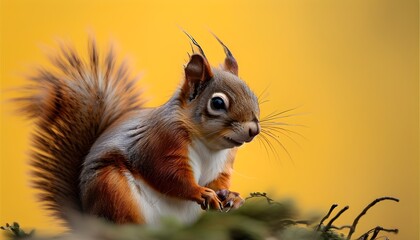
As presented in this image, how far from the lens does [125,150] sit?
90 centimetres

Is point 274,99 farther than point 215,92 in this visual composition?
Yes

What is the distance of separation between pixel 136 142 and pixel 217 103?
0.14 meters

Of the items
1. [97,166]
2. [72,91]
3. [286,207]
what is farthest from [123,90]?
[286,207]

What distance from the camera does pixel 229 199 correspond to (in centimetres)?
86

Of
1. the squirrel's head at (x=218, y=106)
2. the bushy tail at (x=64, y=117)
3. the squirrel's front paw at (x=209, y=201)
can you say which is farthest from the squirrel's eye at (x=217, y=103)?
the bushy tail at (x=64, y=117)

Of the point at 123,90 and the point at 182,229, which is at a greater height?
the point at 123,90

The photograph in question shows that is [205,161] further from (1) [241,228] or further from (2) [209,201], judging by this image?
(1) [241,228]

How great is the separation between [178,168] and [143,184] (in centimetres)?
6

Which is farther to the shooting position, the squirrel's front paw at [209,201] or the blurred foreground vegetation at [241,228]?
the squirrel's front paw at [209,201]

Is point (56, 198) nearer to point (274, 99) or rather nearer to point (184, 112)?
point (184, 112)

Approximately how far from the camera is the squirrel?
86 centimetres

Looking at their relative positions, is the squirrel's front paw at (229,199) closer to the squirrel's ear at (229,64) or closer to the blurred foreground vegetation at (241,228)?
the blurred foreground vegetation at (241,228)

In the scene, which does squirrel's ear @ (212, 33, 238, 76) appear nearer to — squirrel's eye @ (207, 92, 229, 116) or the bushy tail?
squirrel's eye @ (207, 92, 229, 116)

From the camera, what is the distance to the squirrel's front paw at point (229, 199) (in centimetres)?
84
